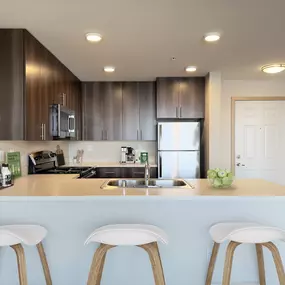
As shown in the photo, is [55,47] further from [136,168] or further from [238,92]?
[238,92]

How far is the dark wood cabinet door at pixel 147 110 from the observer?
4.83 meters

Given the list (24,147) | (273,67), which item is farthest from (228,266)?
(273,67)

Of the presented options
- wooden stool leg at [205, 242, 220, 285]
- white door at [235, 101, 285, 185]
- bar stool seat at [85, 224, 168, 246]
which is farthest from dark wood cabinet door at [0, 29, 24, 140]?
white door at [235, 101, 285, 185]

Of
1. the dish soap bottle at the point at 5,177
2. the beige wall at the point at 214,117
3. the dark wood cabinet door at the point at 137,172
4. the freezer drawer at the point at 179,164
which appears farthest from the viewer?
the dark wood cabinet door at the point at 137,172

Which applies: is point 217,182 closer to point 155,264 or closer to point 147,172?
point 147,172

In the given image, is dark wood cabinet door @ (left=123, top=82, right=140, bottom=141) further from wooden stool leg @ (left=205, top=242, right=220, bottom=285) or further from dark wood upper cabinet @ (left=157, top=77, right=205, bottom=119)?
wooden stool leg @ (left=205, top=242, right=220, bottom=285)

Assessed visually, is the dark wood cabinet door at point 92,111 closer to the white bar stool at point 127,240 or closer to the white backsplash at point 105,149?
the white backsplash at point 105,149

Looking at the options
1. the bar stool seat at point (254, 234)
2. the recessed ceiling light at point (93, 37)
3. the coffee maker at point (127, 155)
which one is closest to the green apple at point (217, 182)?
the bar stool seat at point (254, 234)

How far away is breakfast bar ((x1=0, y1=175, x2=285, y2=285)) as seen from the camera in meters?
2.23

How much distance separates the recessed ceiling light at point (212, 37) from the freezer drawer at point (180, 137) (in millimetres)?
1862

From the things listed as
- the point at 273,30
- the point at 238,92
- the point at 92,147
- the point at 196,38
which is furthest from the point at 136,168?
the point at 273,30

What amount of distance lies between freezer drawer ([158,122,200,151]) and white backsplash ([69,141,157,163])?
2.50 ft

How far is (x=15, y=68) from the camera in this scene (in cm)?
259

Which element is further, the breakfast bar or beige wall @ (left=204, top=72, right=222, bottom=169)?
beige wall @ (left=204, top=72, right=222, bottom=169)
